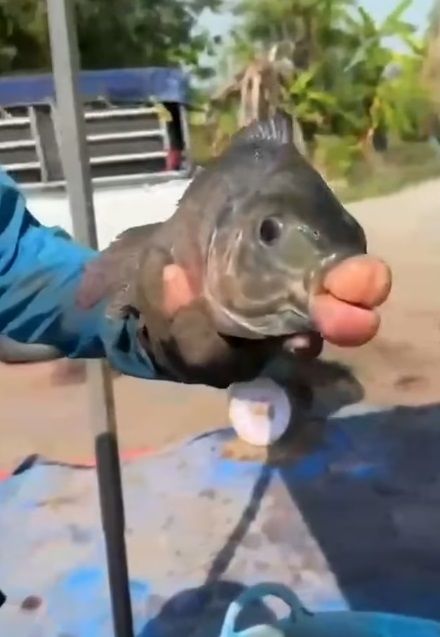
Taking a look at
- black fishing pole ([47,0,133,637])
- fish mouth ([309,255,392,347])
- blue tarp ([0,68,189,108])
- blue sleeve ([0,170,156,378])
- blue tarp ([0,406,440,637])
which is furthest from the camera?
blue tarp ([0,68,189,108])

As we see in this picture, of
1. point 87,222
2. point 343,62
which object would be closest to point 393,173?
point 343,62

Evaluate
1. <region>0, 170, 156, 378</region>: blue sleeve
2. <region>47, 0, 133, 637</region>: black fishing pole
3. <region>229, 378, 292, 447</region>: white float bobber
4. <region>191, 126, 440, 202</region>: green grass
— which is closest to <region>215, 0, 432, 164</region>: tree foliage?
<region>191, 126, 440, 202</region>: green grass

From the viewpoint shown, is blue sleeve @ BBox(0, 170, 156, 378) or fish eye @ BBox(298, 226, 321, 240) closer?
fish eye @ BBox(298, 226, 321, 240)

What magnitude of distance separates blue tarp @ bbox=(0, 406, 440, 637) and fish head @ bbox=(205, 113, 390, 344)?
1.72 ft

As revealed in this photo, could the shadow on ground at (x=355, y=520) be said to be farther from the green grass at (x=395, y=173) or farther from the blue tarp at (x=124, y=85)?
the blue tarp at (x=124, y=85)

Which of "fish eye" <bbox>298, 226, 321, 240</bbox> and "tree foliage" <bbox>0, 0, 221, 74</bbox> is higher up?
"fish eye" <bbox>298, 226, 321, 240</bbox>

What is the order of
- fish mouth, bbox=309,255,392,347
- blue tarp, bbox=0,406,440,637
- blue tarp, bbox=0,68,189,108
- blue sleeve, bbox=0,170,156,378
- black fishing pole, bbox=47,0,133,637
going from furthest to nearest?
blue tarp, bbox=0,68,189,108, blue tarp, bbox=0,406,440,637, black fishing pole, bbox=47,0,133,637, blue sleeve, bbox=0,170,156,378, fish mouth, bbox=309,255,392,347

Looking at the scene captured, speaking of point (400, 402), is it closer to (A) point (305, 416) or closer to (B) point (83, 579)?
(A) point (305, 416)

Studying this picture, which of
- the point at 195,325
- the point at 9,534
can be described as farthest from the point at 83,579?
the point at 195,325

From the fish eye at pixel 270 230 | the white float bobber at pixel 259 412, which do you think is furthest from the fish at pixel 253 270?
the white float bobber at pixel 259 412

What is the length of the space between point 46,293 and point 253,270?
15cm

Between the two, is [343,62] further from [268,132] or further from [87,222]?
[268,132]

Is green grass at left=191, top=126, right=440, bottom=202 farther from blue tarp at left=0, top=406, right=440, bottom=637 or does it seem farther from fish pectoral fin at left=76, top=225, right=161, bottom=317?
fish pectoral fin at left=76, top=225, right=161, bottom=317

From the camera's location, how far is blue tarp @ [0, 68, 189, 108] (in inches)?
37.4
